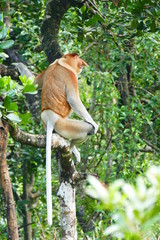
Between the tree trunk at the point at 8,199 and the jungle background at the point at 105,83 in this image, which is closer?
the tree trunk at the point at 8,199

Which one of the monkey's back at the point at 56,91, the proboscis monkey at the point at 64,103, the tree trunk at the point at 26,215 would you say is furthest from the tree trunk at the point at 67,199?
the tree trunk at the point at 26,215

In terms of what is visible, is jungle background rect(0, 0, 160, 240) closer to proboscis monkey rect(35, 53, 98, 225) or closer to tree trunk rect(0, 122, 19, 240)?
proboscis monkey rect(35, 53, 98, 225)

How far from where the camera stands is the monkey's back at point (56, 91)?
334cm

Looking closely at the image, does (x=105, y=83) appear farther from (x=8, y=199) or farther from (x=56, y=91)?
(x=8, y=199)

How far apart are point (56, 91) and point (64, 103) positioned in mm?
110

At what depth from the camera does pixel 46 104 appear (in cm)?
334

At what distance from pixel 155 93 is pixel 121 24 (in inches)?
42.0

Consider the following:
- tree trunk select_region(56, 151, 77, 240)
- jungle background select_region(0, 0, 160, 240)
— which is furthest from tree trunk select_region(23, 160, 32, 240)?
tree trunk select_region(56, 151, 77, 240)

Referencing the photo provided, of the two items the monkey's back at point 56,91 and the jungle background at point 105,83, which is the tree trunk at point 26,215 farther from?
the monkey's back at point 56,91

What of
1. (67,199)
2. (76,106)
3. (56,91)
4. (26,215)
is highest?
(56,91)

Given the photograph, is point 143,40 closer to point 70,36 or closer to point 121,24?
point 121,24

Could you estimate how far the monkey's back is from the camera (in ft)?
11.0

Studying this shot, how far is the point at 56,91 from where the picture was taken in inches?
133

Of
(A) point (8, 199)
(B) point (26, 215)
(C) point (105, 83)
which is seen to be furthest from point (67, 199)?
(B) point (26, 215)
